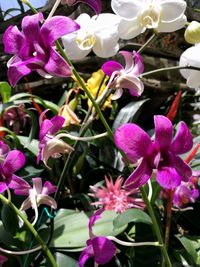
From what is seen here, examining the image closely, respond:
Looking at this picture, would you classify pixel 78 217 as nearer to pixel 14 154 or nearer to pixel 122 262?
pixel 122 262

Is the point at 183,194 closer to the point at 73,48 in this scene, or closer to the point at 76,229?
the point at 76,229

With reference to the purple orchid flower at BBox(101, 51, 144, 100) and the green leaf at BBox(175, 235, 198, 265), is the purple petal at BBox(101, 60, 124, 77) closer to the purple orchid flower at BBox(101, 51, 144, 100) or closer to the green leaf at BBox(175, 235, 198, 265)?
the purple orchid flower at BBox(101, 51, 144, 100)

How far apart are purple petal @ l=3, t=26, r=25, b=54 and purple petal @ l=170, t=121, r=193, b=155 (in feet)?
0.63

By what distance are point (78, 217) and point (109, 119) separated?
0.60 metres

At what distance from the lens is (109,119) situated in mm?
1408

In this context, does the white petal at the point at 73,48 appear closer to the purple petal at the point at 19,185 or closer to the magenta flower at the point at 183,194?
the purple petal at the point at 19,185

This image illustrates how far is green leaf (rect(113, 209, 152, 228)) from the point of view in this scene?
0.70 meters

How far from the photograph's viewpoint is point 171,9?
1.78ft

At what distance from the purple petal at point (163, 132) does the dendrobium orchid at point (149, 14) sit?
0.14 metres

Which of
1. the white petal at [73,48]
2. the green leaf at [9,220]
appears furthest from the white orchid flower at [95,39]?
the green leaf at [9,220]

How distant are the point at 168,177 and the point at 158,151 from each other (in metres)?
0.03

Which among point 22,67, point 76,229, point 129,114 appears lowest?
point 129,114

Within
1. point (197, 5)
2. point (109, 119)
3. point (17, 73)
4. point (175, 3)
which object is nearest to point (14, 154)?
point (17, 73)

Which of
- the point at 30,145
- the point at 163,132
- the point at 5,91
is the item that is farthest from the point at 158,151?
the point at 5,91
